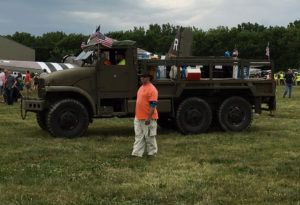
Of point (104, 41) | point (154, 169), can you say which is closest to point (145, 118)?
point (154, 169)

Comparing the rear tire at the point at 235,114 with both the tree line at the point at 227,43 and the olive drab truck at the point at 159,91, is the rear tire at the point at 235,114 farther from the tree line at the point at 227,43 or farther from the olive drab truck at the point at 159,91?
the tree line at the point at 227,43

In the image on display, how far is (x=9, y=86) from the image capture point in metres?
21.5

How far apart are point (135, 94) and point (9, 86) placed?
11.8 m

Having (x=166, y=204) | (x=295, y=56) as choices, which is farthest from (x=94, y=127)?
(x=295, y=56)

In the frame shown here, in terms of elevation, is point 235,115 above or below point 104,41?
below

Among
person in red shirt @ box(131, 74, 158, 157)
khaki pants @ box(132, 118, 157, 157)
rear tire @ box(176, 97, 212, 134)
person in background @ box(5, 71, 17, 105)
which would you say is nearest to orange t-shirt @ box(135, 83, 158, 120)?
person in red shirt @ box(131, 74, 158, 157)

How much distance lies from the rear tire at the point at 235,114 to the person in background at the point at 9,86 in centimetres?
1252

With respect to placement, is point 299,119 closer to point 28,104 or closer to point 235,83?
point 235,83

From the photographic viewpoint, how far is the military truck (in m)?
11.1

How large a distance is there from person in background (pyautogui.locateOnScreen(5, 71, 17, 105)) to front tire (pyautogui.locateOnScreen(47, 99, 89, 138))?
11.3 m

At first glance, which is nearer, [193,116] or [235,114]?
[193,116]

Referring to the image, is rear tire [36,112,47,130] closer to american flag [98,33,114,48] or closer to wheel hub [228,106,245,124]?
american flag [98,33,114,48]

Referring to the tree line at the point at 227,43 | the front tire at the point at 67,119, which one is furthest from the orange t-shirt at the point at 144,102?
the tree line at the point at 227,43

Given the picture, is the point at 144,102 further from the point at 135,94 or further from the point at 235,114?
the point at 235,114
